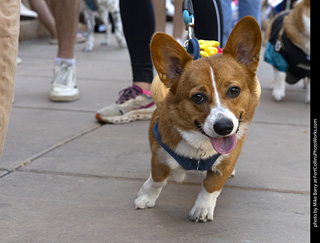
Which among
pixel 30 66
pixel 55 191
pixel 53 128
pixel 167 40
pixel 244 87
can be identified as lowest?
pixel 30 66

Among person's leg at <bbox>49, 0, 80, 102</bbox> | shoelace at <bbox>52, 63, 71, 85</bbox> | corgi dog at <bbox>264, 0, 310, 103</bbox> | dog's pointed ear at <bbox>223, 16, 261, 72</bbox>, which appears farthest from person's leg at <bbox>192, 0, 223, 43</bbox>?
corgi dog at <bbox>264, 0, 310, 103</bbox>

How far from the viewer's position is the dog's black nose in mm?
2379

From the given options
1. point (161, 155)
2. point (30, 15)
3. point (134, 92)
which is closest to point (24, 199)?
point (161, 155)

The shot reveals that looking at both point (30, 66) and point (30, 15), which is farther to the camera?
point (30, 66)

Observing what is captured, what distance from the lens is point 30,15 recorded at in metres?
6.84

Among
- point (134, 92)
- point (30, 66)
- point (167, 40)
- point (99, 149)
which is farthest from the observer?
point (30, 66)

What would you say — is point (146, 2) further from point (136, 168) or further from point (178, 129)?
point (178, 129)

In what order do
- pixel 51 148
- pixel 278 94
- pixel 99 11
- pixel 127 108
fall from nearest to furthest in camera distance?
pixel 51 148 < pixel 127 108 < pixel 278 94 < pixel 99 11

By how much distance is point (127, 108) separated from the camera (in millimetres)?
4684

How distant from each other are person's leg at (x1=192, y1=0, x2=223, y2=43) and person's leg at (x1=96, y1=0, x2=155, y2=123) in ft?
2.96

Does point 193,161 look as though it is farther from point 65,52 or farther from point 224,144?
point 65,52

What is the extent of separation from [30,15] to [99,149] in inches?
143

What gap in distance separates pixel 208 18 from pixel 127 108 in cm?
145

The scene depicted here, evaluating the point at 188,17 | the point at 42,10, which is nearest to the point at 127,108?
the point at 188,17
